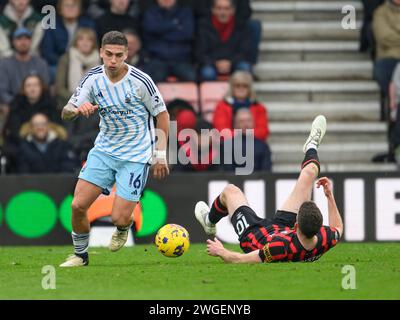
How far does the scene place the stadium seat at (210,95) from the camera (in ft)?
59.9

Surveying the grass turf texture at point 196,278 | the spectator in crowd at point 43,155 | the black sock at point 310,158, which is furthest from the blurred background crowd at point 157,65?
the black sock at point 310,158

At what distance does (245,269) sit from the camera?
11234mm

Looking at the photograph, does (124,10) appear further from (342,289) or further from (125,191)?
(342,289)

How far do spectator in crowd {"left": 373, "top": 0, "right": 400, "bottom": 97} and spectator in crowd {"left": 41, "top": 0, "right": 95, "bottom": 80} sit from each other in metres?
4.35

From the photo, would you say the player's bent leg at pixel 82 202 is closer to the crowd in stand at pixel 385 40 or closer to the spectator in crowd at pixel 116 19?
the spectator in crowd at pixel 116 19

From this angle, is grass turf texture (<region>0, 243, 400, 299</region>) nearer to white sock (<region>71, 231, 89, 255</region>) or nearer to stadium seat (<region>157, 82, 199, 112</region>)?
white sock (<region>71, 231, 89, 255</region>)

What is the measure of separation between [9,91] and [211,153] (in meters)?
3.38

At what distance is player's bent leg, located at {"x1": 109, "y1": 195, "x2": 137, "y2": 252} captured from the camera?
12.1 meters

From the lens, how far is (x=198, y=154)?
1669 centimetres

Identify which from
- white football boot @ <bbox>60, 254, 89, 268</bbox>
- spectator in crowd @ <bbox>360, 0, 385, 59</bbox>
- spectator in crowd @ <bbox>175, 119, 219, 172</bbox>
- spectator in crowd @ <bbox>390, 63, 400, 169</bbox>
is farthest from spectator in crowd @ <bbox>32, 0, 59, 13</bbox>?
white football boot @ <bbox>60, 254, 89, 268</bbox>

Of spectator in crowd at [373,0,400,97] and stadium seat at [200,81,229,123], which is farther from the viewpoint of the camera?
spectator in crowd at [373,0,400,97]

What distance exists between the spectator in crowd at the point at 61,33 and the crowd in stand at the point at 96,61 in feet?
0.05

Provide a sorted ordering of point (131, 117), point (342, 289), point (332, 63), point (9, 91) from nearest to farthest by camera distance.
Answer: point (342, 289)
point (131, 117)
point (9, 91)
point (332, 63)
